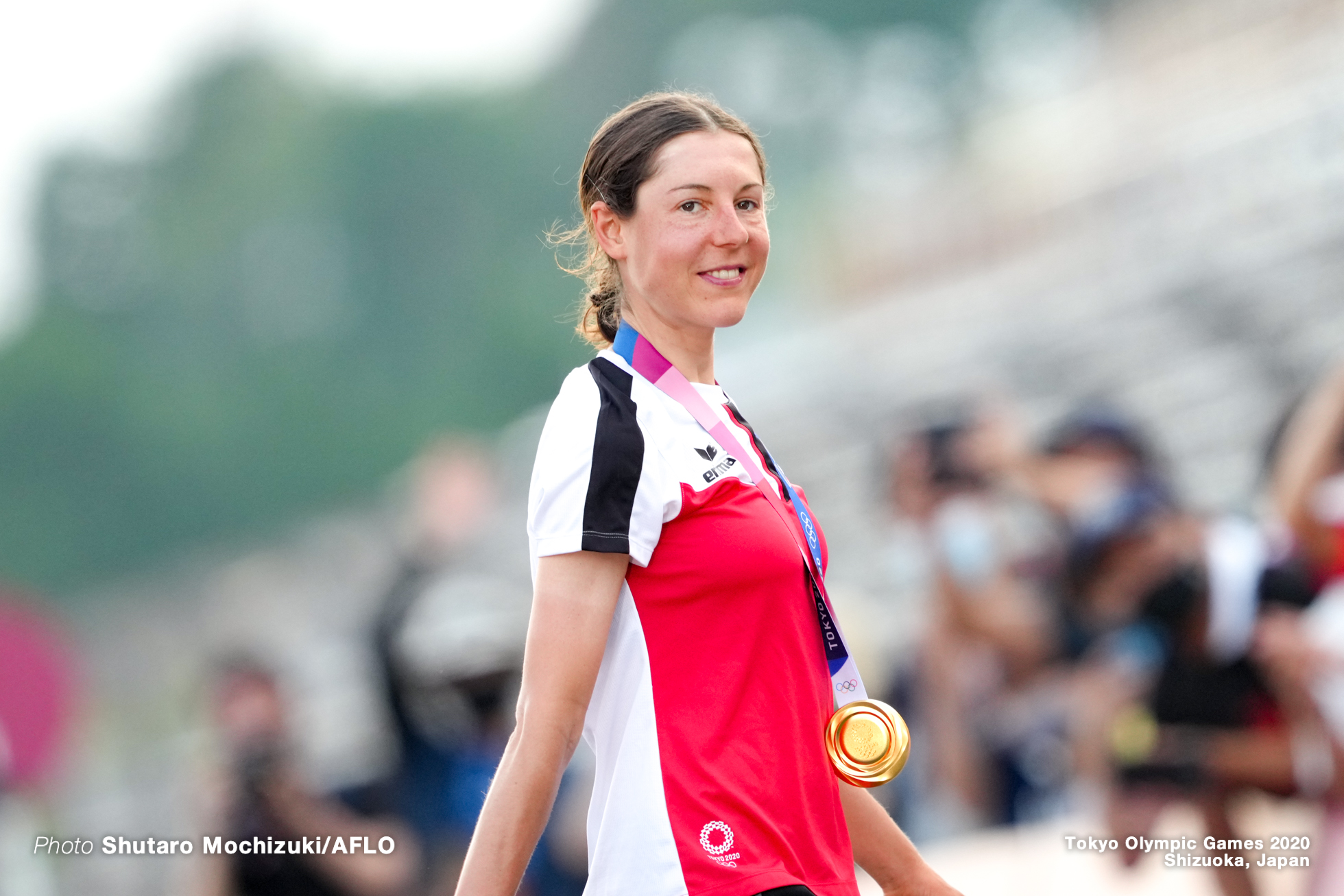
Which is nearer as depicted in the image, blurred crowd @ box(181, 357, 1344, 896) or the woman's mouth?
the woman's mouth

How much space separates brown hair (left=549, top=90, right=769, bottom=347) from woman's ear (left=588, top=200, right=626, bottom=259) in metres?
0.01

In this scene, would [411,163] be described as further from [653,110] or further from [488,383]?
[653,110]

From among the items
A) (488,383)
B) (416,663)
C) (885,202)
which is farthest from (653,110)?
(488,383)

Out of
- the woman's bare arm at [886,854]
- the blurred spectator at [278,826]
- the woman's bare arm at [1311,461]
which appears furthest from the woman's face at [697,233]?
the blurred spectator at [278,826]

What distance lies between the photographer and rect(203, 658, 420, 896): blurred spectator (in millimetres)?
5465

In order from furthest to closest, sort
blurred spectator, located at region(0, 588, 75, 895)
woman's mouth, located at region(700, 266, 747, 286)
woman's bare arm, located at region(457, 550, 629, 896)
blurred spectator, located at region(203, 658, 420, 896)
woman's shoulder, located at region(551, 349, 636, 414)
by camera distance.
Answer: blurred spectator, located at region(0, 588, 75, 895), blurred spectator, located at region(203, 658, 420, 896), woman's mouth, located at region(700, 266, 747, 286), woman's shoulder, located at region(551, 349, 636, 414), woman's bare arm, located at region(457, 550, 629, 896)

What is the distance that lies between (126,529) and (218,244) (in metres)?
10.7

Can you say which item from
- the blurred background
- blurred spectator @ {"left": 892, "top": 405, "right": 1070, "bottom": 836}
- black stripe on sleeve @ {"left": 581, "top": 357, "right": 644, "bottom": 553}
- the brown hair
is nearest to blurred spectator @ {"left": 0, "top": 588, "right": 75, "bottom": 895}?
the blurred background

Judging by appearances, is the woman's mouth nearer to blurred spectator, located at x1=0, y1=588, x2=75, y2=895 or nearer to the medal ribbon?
the medal ribbon

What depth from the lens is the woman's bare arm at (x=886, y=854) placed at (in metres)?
2.36

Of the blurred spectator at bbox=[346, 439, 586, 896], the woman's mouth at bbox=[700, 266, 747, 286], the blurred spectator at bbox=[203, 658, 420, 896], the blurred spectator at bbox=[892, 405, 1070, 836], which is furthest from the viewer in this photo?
the blurred spectator at bbox=[892, 405, 1070, 836]

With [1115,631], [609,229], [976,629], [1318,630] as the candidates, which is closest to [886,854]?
[609,229]

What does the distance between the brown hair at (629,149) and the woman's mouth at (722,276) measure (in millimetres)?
146

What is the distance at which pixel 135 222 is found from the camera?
3834 centimetres
